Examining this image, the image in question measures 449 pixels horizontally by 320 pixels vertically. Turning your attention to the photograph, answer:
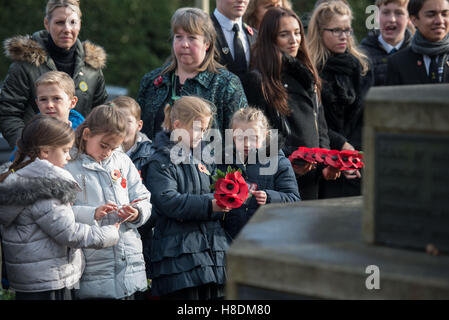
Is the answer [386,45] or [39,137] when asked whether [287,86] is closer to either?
[386,45]

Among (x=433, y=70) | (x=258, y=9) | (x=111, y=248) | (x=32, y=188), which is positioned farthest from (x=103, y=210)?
(x=433, y=70)

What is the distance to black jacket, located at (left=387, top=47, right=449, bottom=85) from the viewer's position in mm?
5641

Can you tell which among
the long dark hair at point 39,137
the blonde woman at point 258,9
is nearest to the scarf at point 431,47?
the blonde woman at point 258,9

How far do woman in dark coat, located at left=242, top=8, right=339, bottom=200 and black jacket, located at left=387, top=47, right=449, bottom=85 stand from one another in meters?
0.82

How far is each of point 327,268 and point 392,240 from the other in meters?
0.42

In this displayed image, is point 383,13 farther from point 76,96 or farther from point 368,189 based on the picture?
point 368,189

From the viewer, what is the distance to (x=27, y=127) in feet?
12.7

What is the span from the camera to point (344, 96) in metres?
5.69

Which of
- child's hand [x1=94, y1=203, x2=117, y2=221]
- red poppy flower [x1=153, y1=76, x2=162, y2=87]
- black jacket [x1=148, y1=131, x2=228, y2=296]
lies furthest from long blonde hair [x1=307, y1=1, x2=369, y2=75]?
child's hand [x1=94, y1=203, x2=117, y2=221]

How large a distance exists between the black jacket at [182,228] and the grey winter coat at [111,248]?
0.36ft

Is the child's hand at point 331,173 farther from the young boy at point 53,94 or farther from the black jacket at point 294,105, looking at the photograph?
the young boy at point 53,94

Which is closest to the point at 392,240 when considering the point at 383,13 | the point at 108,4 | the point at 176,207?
the point at 176,207

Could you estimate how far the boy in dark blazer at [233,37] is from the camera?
5566 millimetres
